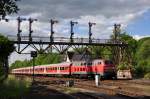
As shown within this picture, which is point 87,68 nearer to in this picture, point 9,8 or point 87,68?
point 87,68

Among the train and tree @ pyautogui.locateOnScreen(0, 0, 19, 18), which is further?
the train

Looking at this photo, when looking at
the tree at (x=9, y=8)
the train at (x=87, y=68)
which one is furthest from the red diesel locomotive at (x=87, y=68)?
the tree at (x=9, y=8)

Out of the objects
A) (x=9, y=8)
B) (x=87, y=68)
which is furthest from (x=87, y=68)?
(x=9, y=8)

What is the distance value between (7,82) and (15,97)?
31.8 ft

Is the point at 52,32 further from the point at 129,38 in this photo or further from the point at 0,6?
the point at 0,6

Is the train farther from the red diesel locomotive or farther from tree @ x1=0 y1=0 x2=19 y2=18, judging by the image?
tree @ x1=0 y1=0 x2=19 y2=18

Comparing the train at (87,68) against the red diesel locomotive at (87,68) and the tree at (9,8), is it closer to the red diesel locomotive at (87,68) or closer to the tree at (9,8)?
the red diesel locomotive at (87,68)

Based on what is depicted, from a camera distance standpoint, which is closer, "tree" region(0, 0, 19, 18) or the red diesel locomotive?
"tree" region(0, 0, 19, 18)

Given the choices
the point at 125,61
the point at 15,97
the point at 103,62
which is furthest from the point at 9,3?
the point at 125,61

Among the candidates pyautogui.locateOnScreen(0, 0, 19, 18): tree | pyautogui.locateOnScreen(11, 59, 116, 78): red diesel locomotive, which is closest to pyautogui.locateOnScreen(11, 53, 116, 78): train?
pyautogui.locateOnScreen(11, 59, 116, 78): red diesel locomotive

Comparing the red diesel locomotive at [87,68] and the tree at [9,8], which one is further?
the red diesel locomotive at [87,68]

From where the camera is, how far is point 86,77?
189ft

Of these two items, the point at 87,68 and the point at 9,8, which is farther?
the point at 87,68

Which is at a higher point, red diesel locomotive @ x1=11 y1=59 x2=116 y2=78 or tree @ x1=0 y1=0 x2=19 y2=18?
tree @ x1=0 y1=0 x2=19 y2=18
